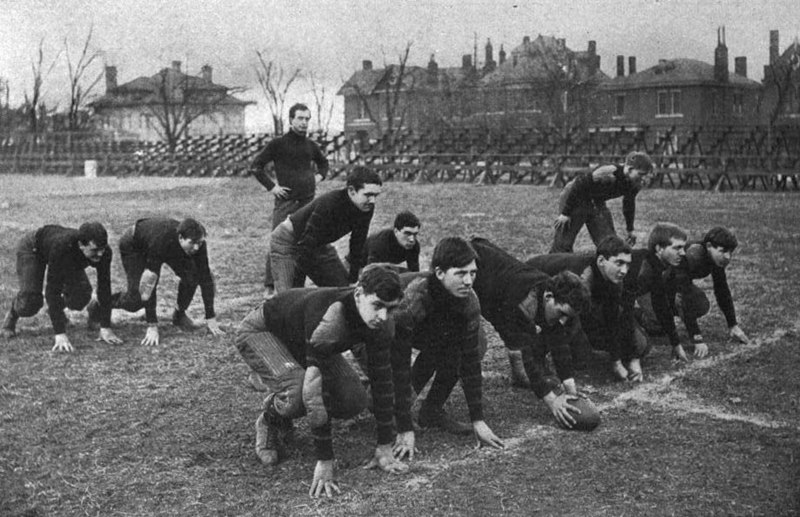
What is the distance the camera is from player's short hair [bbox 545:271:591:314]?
5285mm

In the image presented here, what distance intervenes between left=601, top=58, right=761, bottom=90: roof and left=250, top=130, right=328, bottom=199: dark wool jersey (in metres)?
43.3

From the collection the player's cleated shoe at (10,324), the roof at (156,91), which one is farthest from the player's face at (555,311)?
the roof at (156,91)

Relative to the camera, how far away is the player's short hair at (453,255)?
4883mm

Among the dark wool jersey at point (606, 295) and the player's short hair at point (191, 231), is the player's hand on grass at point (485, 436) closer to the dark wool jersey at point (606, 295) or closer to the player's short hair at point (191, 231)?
the dark wool jersey at point (606, 295)

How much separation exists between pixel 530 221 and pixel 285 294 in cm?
1235

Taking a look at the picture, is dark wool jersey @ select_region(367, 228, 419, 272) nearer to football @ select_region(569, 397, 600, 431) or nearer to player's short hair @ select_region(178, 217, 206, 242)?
player's short hair @ select_region(178, 217, 206, 242)

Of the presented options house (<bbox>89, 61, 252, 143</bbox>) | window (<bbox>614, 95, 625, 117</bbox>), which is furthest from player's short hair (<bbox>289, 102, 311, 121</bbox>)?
house (<bbox>89, 61, 252, 143</bbox>)

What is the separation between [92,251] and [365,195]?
2389mm

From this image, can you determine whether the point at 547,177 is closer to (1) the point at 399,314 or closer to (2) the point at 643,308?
(2) the point at 643,308

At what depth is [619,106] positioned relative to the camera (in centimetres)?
5350

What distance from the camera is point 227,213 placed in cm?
1997

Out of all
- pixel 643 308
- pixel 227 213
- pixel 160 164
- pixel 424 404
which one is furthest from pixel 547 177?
pixel 424 404

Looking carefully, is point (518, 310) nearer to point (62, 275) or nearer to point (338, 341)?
point (338, 341)

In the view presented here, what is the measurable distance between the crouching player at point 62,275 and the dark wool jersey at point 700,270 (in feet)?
14.9
